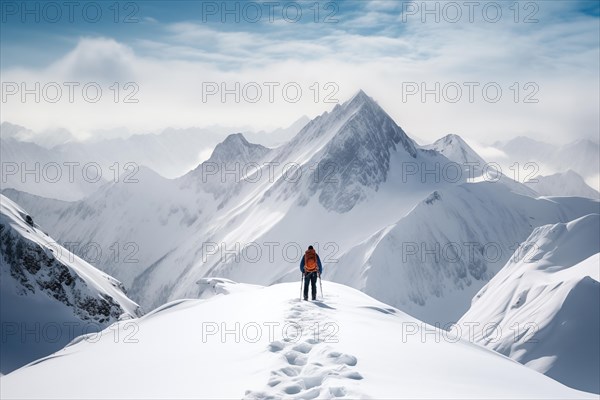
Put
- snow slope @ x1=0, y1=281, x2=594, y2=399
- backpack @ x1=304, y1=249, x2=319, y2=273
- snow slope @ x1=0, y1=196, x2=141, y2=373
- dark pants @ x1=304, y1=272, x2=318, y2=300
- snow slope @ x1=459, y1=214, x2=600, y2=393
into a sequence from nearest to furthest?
snow slope @ x1=0, y1=281, x2=594, y2=399
dark pants @ x1=304, y1=272, x2=318, y2=300
backpack @ x1=304, y1=249, x2=319, y2=273
snow slope @ x1=459, y1=214, x2=600, y2=393
snow slope @ x1=0, y1=196, x2=141, y2=373

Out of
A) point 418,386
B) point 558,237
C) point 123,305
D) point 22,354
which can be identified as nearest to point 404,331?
point 418,386

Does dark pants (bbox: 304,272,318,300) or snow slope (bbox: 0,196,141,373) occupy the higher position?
dark pants (bbox: 304,272,318,300)

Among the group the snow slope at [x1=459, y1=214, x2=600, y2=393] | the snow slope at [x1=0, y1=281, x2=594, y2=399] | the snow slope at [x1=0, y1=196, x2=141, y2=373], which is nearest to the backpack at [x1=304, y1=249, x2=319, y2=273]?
the snow slope at [x1=0, y1=281, x2=594, y2=399]

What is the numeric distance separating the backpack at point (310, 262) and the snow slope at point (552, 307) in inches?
2393

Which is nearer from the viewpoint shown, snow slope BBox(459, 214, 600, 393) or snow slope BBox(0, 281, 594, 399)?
snow slope BBox(0, 281, 594, 399)

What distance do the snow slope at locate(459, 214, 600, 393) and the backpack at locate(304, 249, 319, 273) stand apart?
60.8m

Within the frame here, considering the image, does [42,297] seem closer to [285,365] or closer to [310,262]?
[310,262]

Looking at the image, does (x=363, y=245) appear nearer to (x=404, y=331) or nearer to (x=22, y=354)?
(x=22, y=354)

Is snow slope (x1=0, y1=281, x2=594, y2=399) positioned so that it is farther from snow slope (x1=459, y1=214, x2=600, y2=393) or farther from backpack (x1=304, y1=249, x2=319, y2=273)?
snow slope (x1=459, y1=214, x2=600, y2=393)

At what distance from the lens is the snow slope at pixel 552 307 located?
255 ft

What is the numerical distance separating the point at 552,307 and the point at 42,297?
3163 inches

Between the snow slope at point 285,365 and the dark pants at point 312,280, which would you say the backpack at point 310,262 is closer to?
the dark pants at point 312,280

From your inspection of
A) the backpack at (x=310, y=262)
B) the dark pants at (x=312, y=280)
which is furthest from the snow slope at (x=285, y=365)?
the backpack at (x=310, y=262)

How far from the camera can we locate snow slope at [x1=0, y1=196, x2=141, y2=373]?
7851 cm
